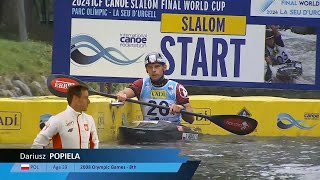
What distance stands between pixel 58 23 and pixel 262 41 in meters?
3.89

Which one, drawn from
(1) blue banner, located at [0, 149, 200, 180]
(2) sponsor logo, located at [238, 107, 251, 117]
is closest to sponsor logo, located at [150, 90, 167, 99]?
(1) blue banner, located at [0, 149, 200, 180]

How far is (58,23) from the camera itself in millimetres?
14898

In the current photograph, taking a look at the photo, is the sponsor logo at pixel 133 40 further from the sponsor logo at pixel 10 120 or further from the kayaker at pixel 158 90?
the kayaker at pixel 158 90

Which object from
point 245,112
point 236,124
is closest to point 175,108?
point 236,124

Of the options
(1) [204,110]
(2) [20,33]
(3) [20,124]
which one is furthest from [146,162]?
(2) [20,33]

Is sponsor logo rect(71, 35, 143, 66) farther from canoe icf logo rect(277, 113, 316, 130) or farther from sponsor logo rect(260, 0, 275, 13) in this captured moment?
canoe icf logo rect(277, 113, 316, 130)

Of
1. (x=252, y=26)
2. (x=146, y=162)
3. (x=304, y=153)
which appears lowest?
(x=304, y=153)

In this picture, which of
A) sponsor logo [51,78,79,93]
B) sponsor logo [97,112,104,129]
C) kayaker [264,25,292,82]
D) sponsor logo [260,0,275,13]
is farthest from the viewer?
sponsor logo [97,112,104,129]

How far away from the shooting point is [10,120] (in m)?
14.9

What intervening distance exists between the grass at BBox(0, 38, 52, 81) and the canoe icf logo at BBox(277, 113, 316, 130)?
12.9 m

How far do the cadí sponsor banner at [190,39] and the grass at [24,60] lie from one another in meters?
12.6

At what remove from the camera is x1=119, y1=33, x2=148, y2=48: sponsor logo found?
14.9m

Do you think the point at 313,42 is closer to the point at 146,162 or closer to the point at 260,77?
the point at 260,77

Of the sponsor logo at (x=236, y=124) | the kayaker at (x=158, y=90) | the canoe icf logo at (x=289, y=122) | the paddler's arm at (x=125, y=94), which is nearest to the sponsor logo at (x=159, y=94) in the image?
the kayaker at (x=158, y=90)
